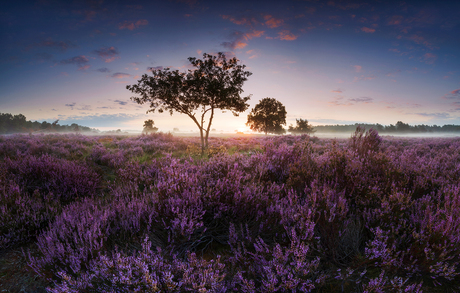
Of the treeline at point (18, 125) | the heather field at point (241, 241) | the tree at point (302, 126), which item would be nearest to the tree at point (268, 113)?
the tree at point (302, 126)

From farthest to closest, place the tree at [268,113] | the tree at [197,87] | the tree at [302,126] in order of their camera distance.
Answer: the tree at [302,126] → the tree at [268,113] → the tree at [197,87]

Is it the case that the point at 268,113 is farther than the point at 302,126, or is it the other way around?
the point at 302,126

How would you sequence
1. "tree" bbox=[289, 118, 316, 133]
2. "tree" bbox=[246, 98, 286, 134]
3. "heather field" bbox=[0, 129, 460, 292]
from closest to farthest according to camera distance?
"heather field" bbox=[0, 129, 460, 292] < "tree" bbox=[246, 98, 286, 134] < "tree" bbox=[289, 118, 316, 133]

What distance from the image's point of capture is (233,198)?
96.7 inches

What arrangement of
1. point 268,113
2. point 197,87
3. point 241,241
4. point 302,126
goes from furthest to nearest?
point 302,126 < point 268,113 < point 197,87 < point 241,241

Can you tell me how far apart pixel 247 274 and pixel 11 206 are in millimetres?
3346

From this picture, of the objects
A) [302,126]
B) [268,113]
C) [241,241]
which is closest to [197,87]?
[241,241]

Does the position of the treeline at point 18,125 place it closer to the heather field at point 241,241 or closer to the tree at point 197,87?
the tree at point 197,87

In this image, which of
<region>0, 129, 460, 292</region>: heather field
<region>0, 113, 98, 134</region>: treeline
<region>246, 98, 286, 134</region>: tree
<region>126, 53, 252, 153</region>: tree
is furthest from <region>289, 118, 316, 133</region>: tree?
<region>0, 113, 98, 134</region>: treeline

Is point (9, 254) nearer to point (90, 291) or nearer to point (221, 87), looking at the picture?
point (90, 291)

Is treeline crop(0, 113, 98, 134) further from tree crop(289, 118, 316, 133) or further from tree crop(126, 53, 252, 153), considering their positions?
tree crop(289, 118, 316, 133)

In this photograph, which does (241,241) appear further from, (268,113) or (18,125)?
(18,125)

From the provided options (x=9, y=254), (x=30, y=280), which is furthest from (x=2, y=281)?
(x=9, y=254)

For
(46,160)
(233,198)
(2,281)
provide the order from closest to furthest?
(2,281) → (233,198) → (46,160)
